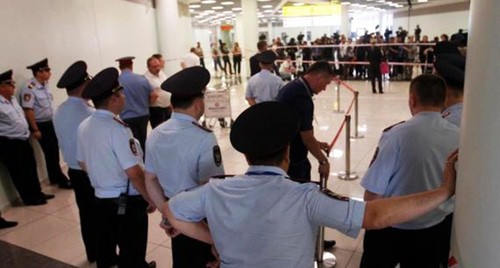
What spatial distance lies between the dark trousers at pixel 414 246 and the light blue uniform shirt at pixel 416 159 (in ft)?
0.17

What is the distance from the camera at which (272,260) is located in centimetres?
118

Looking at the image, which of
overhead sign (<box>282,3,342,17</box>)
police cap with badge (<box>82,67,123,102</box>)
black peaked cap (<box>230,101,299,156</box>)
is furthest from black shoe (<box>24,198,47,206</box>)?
overhead sign (<box>282,3,342,17</box>)

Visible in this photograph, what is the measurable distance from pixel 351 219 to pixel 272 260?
10.7 inches

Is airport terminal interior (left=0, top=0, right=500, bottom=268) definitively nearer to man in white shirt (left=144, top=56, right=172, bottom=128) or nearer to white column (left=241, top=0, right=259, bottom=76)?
man in white shirt (left=144, top=56, right=172, bottom=128)

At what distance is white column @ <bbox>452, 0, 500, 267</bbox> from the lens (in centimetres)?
88

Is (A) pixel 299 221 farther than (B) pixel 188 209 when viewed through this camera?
No

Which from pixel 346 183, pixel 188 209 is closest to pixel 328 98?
pixel 346 183

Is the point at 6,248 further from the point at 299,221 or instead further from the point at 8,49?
the point at 299,221

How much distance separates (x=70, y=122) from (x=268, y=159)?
253 cm

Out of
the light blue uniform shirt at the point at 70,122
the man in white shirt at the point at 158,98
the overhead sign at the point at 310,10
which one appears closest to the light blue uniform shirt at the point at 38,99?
the man in white shirt at the point at 158,98

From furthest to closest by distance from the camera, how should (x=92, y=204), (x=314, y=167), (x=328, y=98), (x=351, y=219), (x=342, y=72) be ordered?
(x=342, y=72) < (x=328, y=98) < (x=314, y=167) < (x=92, y=204) < (x=351, y=219)

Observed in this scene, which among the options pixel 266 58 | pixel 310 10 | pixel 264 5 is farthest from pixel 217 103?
pixel 264 5

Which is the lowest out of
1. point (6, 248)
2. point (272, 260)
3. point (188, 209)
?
point (6, 248)

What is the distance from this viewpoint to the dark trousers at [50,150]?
511cm
